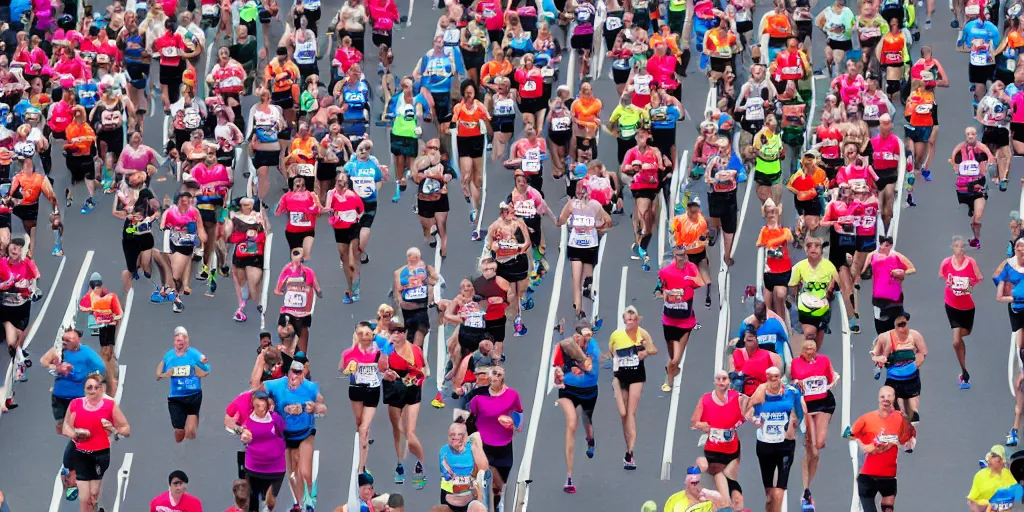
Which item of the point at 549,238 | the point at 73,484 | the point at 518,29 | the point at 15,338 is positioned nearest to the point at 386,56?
the point at 518,29

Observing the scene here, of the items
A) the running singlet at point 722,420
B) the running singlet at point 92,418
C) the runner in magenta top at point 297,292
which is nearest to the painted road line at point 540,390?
Result: the running singlet at point 722,420

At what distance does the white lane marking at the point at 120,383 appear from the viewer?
84.9ft

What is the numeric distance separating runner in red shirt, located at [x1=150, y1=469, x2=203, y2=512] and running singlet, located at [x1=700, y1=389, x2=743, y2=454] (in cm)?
489

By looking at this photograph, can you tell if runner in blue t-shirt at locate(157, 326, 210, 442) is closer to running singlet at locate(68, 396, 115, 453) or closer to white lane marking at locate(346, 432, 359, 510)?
running singlet at locate(68, 396, 115, 453)

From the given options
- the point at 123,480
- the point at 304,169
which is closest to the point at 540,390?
the point at 304,169

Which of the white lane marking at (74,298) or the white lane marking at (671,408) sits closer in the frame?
the white lane marking at (671,408)

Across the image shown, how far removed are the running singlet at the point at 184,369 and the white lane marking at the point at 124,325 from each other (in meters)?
2.76

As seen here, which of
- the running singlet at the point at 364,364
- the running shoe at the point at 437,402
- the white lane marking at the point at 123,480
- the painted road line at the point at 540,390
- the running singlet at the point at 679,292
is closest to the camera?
the running singlet at the point at 364,364

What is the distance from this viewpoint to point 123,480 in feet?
80.0

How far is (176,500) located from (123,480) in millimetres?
3020

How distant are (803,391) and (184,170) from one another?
8890mm

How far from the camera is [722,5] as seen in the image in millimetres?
33938

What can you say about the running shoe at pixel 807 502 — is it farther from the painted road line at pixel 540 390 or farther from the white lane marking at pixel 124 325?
the white lane marking at pixel 124 325

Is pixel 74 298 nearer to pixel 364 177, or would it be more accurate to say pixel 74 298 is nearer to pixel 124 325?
pixel 124 325
